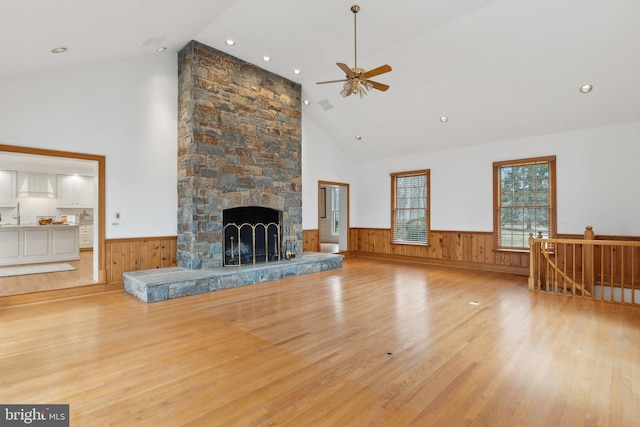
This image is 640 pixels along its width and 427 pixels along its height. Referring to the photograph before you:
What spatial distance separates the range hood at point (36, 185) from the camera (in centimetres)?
825

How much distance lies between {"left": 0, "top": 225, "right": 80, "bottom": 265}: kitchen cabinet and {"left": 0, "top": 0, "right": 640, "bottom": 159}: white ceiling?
15.2ft

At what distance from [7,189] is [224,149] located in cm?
635

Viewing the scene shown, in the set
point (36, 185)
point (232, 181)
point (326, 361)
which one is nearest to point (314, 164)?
point (232, 181)

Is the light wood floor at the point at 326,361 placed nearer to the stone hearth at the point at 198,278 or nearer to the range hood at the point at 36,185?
the stone hearth at the point at 198,278

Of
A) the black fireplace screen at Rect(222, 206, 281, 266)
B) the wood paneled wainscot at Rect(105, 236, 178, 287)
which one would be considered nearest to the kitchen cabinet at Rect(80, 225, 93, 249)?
the wood paneled wainscot at Rect(105, 236, 178, 287)

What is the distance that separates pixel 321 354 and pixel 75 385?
1893 millimetres

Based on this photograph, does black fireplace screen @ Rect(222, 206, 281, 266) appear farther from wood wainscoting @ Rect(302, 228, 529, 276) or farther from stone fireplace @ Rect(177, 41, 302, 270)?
wood wainscoting @ Rect(302, 228, 529, 276)

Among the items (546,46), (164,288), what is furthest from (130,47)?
(546,46)

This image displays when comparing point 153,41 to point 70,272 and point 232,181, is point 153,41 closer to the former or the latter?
point 232,181

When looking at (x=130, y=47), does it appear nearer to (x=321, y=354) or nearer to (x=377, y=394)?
(x=321, y=354)

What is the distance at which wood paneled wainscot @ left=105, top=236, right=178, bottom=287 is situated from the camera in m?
5.37

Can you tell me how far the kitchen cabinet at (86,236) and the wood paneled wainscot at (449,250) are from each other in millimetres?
7765

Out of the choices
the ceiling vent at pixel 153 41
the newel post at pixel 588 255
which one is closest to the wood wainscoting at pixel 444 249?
the newel post at pixel 588 255

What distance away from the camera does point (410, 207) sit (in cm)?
880
